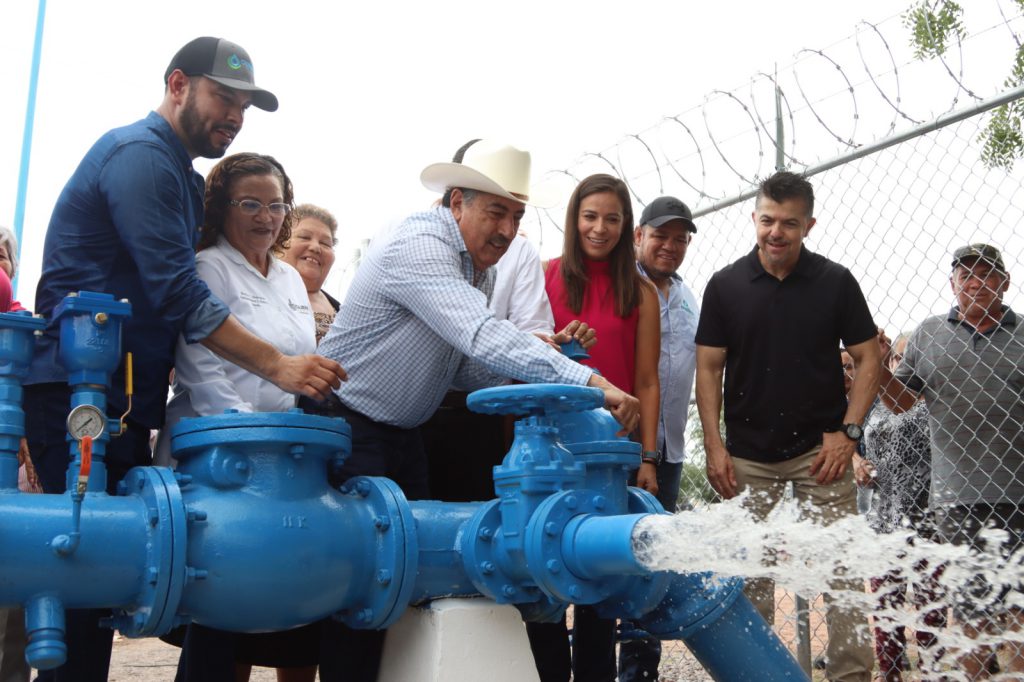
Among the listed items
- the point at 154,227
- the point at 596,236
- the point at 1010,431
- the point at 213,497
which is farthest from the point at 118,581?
the point at 1010,431

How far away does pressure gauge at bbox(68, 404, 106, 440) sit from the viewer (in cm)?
230

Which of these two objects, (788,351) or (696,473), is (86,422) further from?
(696,473)

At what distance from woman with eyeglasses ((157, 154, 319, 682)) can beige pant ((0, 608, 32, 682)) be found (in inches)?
48.1

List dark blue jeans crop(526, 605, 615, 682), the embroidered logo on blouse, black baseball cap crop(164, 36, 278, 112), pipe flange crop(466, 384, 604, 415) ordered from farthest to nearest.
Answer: dark blue jeans crop(526, 605, 615, 682), the embroidered logo on blouse, black baseball cap crop(164, 36, 278, 112), pipe flange crop(466, 384, 604, 415)

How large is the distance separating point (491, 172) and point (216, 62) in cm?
85

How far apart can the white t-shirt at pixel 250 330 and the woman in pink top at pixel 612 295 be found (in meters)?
1.06

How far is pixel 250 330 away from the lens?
311 cm

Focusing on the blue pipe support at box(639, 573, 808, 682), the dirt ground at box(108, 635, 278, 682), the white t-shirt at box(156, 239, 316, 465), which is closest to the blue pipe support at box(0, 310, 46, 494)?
the white t-shirt at box(156, 239, 316, 465)

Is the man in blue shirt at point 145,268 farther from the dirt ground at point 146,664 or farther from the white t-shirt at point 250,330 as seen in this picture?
the dirt ground at point 146,664

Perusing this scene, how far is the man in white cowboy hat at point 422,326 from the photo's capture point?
9.24 ft

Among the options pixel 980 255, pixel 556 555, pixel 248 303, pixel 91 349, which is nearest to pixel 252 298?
pixel 248 303

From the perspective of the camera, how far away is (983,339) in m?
4.57

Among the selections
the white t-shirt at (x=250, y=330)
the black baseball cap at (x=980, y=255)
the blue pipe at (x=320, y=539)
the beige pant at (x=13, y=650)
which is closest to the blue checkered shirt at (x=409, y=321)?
the white t-shirt at (x=250, y=330)

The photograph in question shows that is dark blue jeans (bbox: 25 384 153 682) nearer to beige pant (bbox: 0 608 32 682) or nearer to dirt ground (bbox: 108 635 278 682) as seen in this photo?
beige pant (bbox: 0 608 32 682)
